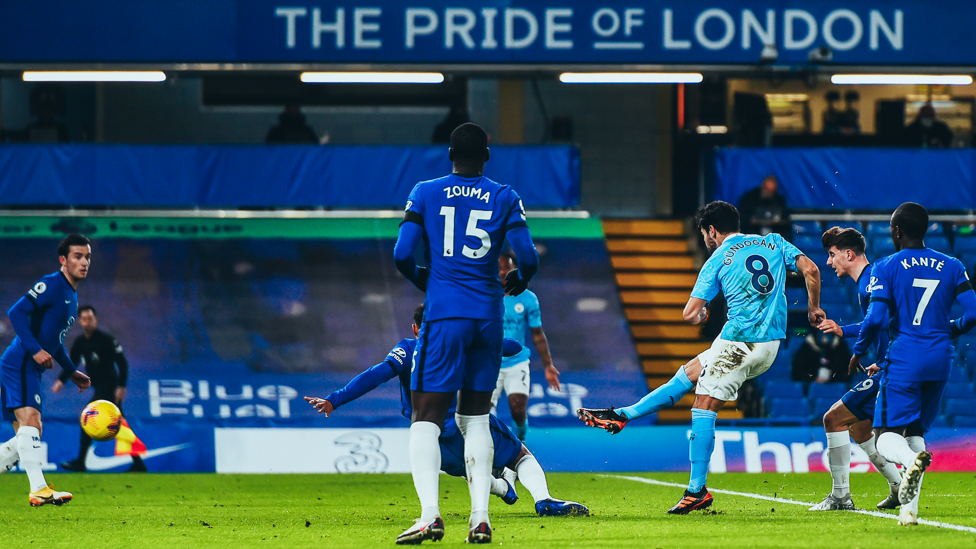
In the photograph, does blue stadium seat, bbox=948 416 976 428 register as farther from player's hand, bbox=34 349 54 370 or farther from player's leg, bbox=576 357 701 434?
player's hand, bbox=34 349 54 370

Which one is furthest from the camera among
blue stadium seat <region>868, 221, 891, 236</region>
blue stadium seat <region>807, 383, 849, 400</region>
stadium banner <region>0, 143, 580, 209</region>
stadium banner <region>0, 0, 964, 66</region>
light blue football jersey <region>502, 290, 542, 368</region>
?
blue stadium seat <region>868, 221, 891, 236</region>

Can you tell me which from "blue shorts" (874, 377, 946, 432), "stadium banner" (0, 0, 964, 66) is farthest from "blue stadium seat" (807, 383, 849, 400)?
"blue shorts" (874, 377, 946, 432)

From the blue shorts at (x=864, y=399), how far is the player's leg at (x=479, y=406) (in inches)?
106

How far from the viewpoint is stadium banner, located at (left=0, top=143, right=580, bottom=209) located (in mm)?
17719

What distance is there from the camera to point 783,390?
52.6ft

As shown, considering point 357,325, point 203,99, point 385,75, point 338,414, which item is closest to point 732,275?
point 338,414

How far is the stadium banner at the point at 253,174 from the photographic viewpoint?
698 inches

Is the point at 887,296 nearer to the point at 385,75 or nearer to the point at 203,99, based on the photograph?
the point at 385,75

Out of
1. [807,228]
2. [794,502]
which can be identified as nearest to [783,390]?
[807,228]

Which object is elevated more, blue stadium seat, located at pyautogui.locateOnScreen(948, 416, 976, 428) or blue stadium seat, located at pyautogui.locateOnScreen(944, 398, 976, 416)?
blue stadium seat, located at pyautogui.locateOnScreen(944, 398, 976, 416)

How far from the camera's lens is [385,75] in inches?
643

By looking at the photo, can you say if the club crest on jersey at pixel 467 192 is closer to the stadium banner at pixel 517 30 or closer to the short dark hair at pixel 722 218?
the short dark hair at pixel 722 218

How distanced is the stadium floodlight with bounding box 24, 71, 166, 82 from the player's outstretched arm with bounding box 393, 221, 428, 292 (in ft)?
36.6

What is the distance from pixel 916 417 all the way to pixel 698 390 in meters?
1.33
